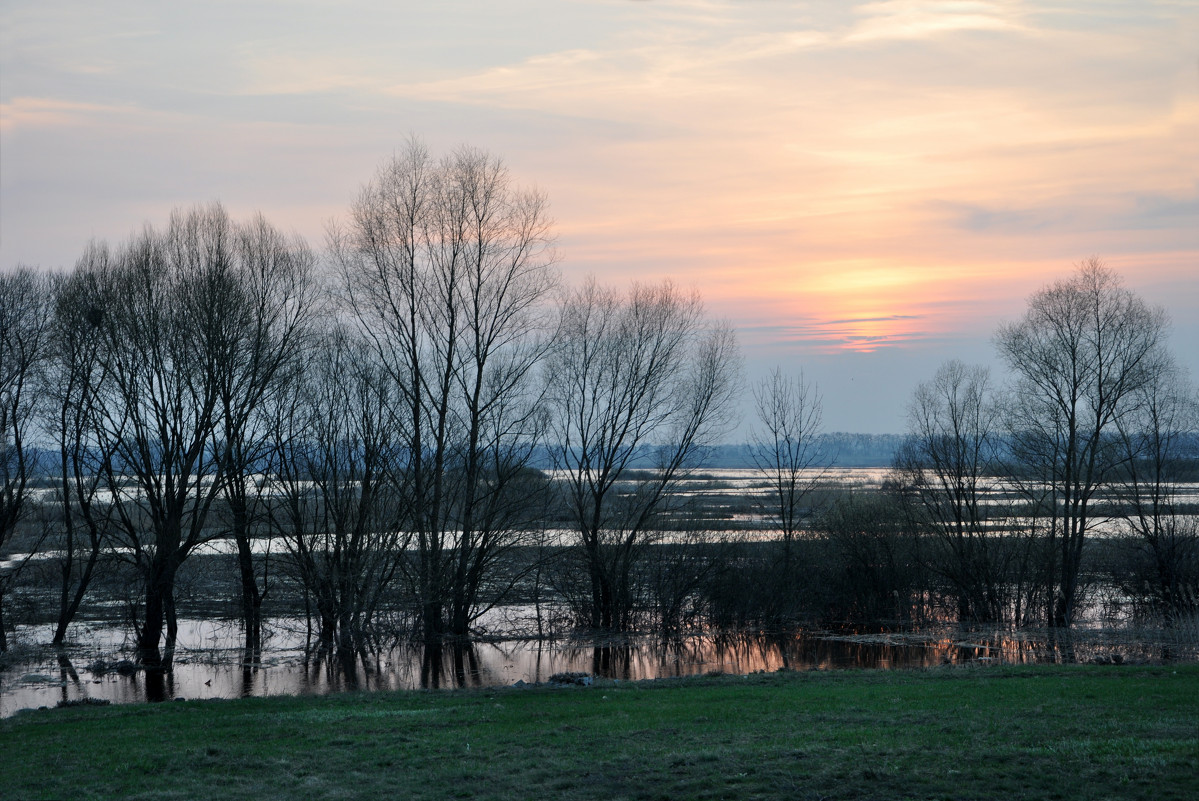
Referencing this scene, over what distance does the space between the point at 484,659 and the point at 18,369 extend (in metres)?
18.6

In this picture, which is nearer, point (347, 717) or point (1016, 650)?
point (347, 717)

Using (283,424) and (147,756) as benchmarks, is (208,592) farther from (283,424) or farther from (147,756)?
(147,756)

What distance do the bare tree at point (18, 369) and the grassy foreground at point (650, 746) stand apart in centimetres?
1640

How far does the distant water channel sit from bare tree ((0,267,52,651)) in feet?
17.6

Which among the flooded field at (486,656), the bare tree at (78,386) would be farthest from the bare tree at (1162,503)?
the bare tree at (78,386)

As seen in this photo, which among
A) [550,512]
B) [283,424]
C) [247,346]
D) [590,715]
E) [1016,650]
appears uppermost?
[247,346]

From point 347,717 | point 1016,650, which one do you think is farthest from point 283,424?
point 1016,650

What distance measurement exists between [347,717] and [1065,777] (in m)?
10.6

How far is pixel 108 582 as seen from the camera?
125ft

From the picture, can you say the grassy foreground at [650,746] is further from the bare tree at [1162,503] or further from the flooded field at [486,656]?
the bare tree at [1162,503]

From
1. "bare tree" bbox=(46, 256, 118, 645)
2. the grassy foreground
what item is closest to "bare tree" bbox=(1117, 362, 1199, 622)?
the grassy foreground

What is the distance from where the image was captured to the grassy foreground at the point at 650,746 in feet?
28.9

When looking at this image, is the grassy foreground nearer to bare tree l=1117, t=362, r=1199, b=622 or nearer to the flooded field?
the flooded field

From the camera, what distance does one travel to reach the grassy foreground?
8820 mm
